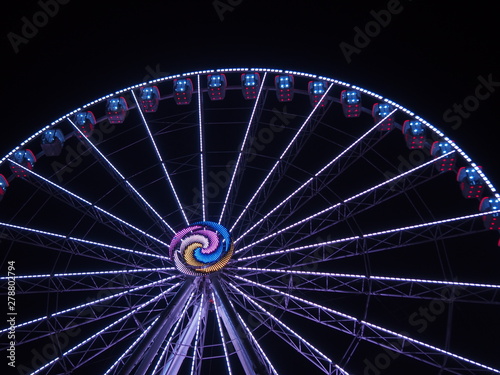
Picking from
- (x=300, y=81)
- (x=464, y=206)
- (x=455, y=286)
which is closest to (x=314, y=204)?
(x=464, y=206)

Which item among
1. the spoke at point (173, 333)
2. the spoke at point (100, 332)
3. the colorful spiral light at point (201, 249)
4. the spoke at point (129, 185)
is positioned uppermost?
the spoke at point (129, 185)

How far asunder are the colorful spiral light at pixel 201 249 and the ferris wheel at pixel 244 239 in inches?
1.3

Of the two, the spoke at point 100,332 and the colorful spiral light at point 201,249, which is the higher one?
the colorful spiral light at point 201,249

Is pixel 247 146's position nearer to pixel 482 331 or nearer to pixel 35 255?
pixel 35 255

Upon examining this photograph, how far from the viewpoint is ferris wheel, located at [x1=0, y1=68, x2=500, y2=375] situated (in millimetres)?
12930

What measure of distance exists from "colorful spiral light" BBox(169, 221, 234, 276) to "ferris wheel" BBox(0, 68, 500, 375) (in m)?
0.03

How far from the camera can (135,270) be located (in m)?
13.5

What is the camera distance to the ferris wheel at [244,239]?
12.9 meters

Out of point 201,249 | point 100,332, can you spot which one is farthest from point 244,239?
point 100,332

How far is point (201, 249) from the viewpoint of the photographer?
1312 centimetres

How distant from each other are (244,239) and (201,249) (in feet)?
4.56

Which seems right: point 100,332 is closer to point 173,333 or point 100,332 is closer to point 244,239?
point 173,333

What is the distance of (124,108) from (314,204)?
443 inches

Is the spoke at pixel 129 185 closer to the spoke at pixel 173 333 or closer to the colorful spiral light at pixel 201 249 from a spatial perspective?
the colorful spiral light at pixel 201 249
